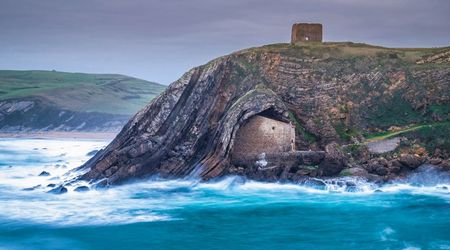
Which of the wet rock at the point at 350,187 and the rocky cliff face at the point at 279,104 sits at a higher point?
the rocky cliff face at the point at 279,104

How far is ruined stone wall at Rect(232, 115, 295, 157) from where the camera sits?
4234cm

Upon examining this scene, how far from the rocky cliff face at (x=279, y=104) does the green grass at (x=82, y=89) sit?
8953 cm

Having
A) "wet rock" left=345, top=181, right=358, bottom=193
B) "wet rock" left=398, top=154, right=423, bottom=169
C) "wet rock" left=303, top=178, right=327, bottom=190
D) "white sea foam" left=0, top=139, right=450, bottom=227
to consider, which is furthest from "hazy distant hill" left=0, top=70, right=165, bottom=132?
"wet rock" left=398, top=154, right=423, bottom=169

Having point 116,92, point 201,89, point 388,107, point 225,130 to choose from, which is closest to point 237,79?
point 201,89

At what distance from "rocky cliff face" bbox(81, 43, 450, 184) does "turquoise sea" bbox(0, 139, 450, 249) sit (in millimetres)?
2481

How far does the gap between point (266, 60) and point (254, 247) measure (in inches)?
1025

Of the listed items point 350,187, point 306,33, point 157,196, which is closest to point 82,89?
point 306,33

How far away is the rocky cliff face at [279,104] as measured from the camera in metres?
42.5

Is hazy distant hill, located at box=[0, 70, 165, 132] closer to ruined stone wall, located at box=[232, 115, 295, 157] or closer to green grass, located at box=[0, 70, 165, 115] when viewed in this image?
green grass, located at box=[0, 70, 165, 115]

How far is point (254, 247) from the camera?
25156 mm

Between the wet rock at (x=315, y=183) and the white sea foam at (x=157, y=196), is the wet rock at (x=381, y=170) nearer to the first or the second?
the white sea foam at (x=157, y=196)

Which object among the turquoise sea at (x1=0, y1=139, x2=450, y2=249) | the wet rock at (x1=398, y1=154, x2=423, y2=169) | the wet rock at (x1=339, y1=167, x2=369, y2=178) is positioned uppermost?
the wet rock at (x1=398, y1=154, x2=423, y2=169)

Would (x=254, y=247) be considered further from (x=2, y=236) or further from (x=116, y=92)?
(x=116, y=92)

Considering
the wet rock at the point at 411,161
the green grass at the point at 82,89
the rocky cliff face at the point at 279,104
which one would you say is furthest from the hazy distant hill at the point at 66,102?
the wet rock at the point at 411,161
